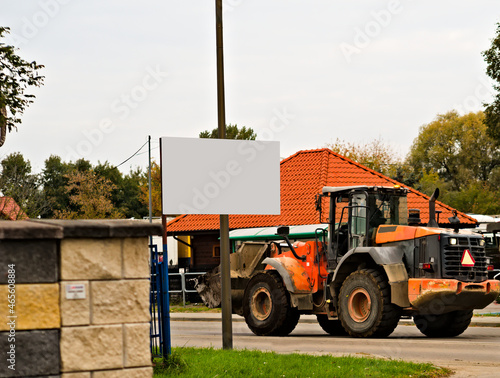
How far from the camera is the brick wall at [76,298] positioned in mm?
6418

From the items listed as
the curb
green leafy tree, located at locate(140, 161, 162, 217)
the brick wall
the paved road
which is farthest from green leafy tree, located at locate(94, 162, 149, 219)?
the brick wall

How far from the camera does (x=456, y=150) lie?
252 ft

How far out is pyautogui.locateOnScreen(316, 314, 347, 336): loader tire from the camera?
19156mm

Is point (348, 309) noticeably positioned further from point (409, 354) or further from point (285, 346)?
point (409, 354)

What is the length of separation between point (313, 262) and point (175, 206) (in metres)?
7.45

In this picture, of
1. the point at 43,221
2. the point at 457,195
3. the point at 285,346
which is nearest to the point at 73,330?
the point at 43,221

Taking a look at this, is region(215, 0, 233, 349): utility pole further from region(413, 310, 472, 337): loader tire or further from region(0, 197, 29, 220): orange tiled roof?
region(0, 197, 29, 220): orange tiled roof

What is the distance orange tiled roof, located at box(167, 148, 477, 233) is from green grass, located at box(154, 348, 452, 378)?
67.8 ft

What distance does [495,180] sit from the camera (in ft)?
240

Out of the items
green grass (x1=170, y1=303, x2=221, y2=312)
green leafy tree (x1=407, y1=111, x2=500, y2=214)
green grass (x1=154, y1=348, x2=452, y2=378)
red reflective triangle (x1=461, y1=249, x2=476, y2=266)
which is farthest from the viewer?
green leafy tree (x1=407, y1=111, x2=500, y2=214)

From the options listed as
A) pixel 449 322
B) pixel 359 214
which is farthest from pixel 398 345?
pixel 359 214

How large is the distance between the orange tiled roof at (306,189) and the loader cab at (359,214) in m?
14.4

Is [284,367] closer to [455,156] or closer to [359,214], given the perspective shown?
[359,214]

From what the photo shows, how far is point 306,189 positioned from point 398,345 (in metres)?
19.3
